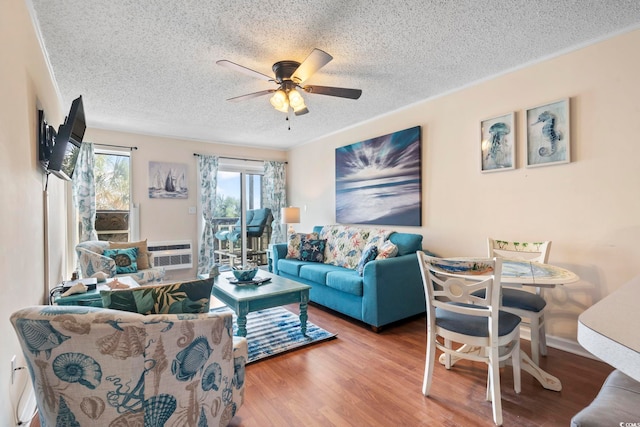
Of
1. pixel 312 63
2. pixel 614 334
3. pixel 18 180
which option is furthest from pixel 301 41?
pixel 614 334

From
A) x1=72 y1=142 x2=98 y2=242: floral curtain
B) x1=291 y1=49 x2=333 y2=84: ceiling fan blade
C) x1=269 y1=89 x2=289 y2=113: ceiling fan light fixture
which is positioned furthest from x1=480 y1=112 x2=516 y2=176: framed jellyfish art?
x1=72 y1=142 x2=98 y2=242: floral curtain

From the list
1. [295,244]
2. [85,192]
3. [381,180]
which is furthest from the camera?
[295,244]

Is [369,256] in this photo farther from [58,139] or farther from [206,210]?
[206,210]

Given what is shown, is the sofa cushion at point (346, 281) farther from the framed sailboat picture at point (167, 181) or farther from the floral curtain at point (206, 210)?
the framed sailboat picture at point (167, 181)

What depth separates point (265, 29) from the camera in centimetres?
215

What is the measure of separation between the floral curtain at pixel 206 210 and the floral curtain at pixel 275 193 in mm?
1138

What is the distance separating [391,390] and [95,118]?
4.79 metres

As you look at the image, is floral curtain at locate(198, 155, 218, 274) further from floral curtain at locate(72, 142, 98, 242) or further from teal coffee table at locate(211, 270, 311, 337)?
teal coffee table at locate(211, 270, 311, 337)

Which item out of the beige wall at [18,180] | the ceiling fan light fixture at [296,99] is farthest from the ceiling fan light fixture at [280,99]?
the beige wall at [18,180]

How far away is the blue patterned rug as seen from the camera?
2.63m

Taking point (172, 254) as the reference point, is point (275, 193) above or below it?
above

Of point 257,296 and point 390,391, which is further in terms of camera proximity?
point 257,296

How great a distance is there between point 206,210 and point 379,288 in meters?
3.57

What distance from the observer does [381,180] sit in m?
4.13
